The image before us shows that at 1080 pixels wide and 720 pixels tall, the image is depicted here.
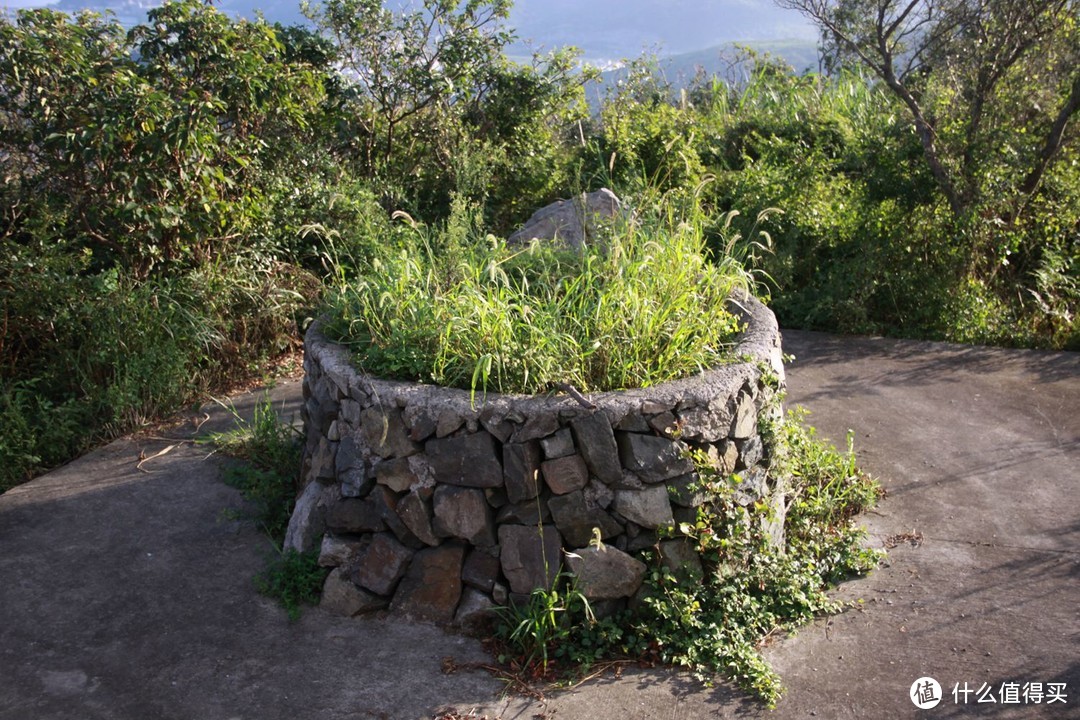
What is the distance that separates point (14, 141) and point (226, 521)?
2.96 meters

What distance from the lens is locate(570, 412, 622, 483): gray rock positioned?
374cm

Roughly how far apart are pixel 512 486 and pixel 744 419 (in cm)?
104

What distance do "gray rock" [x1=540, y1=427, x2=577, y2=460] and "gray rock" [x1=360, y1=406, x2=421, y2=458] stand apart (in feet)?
1.83

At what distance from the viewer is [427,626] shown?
3926 mm

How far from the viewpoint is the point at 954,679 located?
3.49 m

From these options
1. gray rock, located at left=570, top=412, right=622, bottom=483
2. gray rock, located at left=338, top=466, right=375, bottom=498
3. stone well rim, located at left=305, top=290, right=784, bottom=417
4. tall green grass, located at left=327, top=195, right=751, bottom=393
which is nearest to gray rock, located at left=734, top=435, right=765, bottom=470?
stone well rim, located at left=305, top=290, right=784, bottom=417

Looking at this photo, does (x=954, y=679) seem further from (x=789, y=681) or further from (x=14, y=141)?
(x=14, y=141)

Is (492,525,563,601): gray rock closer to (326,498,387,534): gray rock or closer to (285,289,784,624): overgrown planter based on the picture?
(285,289,784,624): overgrown planter

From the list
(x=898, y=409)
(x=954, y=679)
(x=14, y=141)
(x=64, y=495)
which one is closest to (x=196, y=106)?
(x=14, y=141)

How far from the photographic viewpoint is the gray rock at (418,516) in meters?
3.90

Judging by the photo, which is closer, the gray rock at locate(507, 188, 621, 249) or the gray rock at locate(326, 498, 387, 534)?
the gray rock at locate(326, 498, 387, 534)

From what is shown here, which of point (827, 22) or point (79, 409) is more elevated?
point (827, 22)

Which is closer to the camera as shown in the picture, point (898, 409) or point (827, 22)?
point (898, 409)

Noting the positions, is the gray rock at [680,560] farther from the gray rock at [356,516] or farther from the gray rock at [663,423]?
the gray rock at [356,516]
